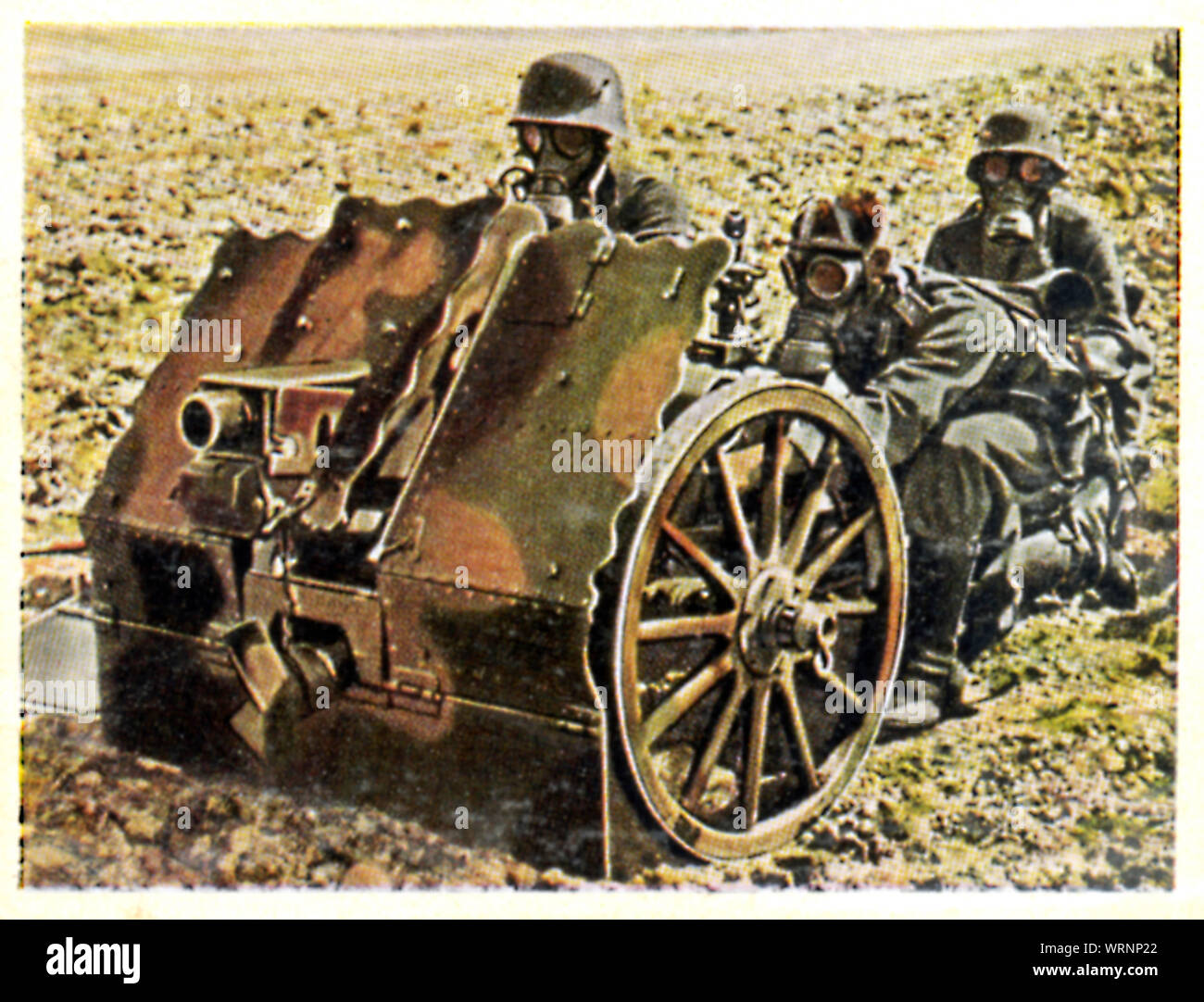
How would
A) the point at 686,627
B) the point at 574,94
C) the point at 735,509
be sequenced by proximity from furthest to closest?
the point at 574,94 → the point at 735,509 → the point at 686,627

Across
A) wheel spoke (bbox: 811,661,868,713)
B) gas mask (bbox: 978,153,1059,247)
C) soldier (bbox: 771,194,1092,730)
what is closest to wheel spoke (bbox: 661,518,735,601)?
wheel spoke (bbox: 811,661,868,713)

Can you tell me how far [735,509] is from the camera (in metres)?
3.64

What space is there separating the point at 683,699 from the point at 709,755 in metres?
0.23

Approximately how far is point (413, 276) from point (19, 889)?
232cm

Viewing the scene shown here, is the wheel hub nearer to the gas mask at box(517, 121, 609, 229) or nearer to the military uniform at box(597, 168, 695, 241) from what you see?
the military uniform at box(597, 168, 695, 241)

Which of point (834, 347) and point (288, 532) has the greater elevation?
point (834, 347)

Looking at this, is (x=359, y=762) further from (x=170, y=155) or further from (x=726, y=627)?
(x=170, y=155)

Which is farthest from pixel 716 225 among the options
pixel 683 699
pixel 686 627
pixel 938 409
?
pixel 683 699

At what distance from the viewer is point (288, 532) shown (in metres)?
3.77

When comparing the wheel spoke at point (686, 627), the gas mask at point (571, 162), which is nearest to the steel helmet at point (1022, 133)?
the gas mask at point (571, 162)

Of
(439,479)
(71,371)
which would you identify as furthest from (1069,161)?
(71,371)

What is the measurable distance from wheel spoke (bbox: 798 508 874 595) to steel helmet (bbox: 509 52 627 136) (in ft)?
4.83

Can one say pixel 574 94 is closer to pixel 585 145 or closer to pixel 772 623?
pixel 585 145

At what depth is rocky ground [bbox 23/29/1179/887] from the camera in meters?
4.14
